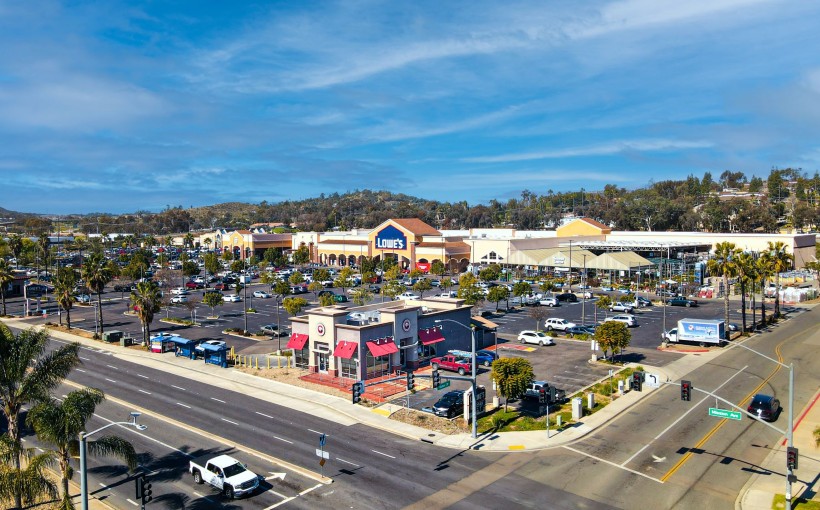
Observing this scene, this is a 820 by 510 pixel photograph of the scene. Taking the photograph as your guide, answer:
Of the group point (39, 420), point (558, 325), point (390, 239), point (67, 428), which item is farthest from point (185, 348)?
point (390, 239)

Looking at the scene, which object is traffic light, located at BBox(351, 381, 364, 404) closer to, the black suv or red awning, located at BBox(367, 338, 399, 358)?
the black suv

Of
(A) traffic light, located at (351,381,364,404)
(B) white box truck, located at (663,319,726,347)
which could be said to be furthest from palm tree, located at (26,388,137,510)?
(B) white box truck, located at (663,319,726,347)

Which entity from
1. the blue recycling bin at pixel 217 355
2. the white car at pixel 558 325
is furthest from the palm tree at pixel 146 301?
the white car at pixel 558 325

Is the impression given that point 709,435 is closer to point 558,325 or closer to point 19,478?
point 558,325

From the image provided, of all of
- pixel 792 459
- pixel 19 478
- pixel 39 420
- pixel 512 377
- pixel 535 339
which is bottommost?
pixel 535 339

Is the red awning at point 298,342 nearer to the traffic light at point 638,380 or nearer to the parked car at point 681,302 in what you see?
the traffic light at point 638,380

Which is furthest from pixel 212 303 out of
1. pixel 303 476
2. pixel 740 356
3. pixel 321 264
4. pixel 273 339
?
pixel 321 264

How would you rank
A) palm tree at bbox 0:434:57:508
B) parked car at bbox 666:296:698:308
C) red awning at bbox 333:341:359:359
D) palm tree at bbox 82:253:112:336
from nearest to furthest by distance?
palm tree at bbox 0:434:57:508, red awning at bbox 333:341:359:359, palm tree at bbox 82:253:112:336, parked car at bbox 666:296:698:308
